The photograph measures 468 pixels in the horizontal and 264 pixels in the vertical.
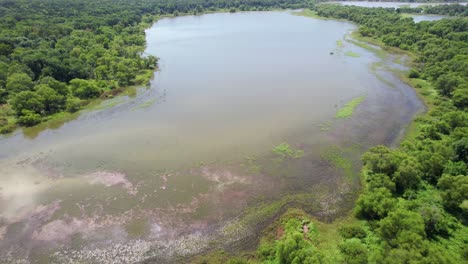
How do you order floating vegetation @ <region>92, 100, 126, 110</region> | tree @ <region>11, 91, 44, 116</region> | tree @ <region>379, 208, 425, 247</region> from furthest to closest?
floating vegetation @ <region>92, 100, 126, 110</region> → tree @ <region>11, 91, 44, 116</region> → tree @ <region>379, 208, 425, 247</region>

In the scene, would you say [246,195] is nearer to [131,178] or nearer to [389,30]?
[131,178]

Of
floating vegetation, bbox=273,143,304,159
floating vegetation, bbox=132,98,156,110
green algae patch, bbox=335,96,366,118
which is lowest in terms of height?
floating vegetation, bbox=132,98,156,110

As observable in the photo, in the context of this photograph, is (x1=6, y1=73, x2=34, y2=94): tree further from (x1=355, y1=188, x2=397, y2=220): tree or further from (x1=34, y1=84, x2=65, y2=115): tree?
(x1=355, y1=188, x2=397, y2=220): tree

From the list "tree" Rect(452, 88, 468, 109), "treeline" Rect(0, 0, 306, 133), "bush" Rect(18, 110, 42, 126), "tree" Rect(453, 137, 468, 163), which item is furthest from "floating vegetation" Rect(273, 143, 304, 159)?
"bush" Rect(18, 110, 42, 126)

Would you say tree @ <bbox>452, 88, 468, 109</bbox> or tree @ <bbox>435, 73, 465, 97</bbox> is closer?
tree @ <bbox>452, 88, 468, 109</bbox>

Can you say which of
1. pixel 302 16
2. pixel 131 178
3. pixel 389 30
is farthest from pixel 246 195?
pixel 302 16

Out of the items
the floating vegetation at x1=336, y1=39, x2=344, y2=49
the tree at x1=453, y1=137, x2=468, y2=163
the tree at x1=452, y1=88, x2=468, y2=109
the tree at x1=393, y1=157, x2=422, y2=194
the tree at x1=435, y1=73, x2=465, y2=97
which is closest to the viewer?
the tree at x1=393, y1=157, x2=422, y2=194

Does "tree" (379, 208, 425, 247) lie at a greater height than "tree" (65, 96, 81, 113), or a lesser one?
greater

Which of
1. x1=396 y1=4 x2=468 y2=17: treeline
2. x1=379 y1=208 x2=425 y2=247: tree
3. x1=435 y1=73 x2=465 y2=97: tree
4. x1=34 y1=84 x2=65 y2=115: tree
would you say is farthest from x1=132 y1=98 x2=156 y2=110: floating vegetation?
x1=396 y1=4 x2=468 y2=17: treeline
